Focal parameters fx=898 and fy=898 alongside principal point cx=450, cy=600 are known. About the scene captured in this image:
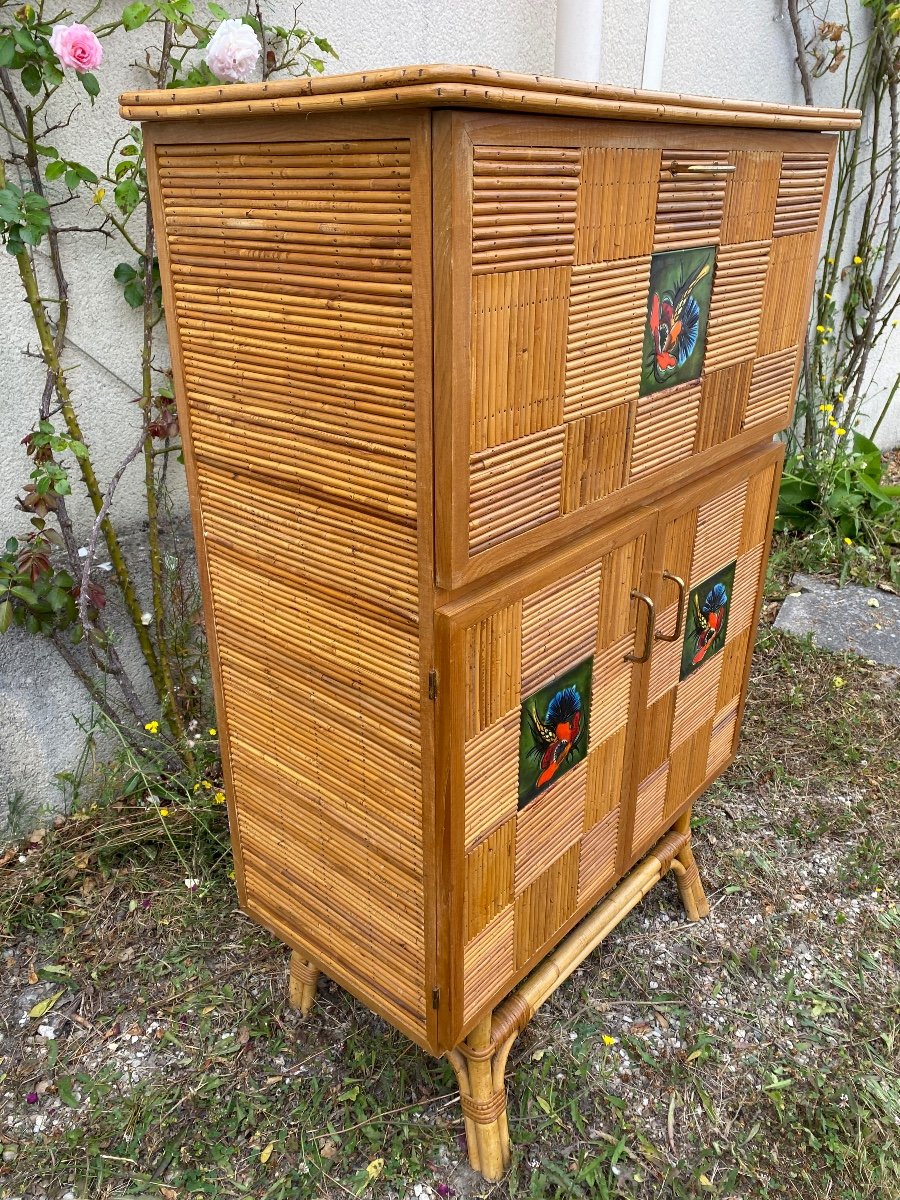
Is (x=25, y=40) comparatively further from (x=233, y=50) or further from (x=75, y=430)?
(x=75, y=430)

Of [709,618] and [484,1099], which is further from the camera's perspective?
[709,618]

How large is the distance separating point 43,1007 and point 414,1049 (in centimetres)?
79

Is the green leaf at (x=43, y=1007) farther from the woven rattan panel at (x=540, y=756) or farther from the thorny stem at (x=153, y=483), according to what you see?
the woven rattan panel at (x=540, y=756)

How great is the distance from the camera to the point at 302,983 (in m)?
1.83

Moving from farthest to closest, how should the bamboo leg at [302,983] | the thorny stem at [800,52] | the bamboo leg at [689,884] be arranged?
1. the thorny stem at [800,52]
2. the bamboo leg at [689,884]
3. the bamboo leg at [302,983]

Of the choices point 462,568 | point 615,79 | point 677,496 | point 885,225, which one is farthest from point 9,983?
point 885,225

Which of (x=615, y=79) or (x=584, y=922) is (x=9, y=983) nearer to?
(x=584, y=922)

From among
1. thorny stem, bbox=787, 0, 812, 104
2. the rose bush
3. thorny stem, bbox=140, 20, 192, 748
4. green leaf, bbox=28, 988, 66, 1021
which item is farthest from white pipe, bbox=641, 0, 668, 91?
green leaf, bbox=28, 988, 66, 1021

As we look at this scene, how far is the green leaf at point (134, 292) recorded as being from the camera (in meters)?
1.95

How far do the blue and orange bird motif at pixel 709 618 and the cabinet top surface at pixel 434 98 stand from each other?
0.83 meters

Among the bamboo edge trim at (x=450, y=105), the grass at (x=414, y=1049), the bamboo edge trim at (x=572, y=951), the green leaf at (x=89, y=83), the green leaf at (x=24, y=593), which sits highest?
the green leaf at (x=89, y=83)

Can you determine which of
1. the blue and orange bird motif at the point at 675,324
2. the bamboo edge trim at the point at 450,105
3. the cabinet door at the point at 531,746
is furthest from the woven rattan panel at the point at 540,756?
the bamboo edge trim at the point at 450,105

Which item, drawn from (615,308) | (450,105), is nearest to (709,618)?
(615,308)

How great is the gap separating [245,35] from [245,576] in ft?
3.54
